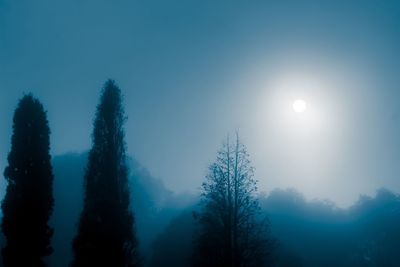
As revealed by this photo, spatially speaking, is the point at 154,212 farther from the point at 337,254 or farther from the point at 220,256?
the point at 220,256

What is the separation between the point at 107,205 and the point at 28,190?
18.1 feet

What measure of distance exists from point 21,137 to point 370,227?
5662cm

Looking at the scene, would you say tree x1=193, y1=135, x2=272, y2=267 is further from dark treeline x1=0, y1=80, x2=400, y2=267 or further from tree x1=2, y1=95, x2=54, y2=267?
tree x1=2, y1=95, x2=54, y2=267

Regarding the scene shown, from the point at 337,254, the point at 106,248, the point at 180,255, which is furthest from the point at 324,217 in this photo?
the point at 106,248

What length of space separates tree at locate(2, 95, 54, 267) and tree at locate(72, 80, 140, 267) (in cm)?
250

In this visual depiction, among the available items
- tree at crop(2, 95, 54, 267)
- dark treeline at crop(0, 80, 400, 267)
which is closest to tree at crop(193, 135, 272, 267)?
dark treeline at crop(0, 80, 400, 267)

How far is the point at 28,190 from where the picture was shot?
27.2 meters

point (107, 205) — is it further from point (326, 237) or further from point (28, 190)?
point (326, 237)

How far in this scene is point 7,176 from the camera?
2733cm

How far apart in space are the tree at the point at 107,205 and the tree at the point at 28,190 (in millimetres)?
2503

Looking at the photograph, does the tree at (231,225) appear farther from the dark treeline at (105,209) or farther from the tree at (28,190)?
the tree at (28,190)

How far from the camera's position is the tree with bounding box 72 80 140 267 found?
2792 cm

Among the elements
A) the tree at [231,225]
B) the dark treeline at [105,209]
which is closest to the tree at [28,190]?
the dark treeline at [105,209]

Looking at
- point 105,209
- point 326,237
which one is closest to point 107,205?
point 105,209
